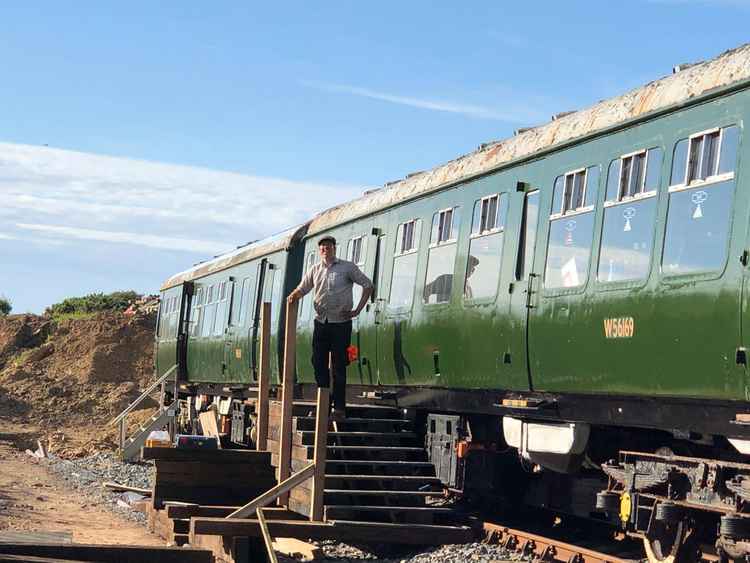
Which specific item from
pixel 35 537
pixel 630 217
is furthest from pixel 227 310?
pixel 630 217

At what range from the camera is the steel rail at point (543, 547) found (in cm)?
1087

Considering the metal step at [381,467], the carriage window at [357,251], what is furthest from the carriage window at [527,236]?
the carriage window at [357,251]

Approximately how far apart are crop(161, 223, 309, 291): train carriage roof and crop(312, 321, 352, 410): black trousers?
601cm

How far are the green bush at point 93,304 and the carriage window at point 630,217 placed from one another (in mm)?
58143

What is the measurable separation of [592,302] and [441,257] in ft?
11.5

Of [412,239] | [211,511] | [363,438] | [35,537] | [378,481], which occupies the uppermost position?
[412,239]

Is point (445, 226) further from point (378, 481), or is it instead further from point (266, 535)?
point (266, 535)

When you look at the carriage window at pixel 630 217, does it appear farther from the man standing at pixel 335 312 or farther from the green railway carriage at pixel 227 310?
the green railway carriage at pixel 227 310

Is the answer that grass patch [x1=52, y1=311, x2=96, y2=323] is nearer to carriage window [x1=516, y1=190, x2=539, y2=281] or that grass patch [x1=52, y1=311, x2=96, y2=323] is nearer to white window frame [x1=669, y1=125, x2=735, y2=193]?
carriage window [x1=516, y1=190, x2=539, y2=281]

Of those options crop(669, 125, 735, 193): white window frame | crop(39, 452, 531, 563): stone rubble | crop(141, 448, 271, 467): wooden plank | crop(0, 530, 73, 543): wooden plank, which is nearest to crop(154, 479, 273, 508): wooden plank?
crop(141, 448, 271, 467): wooden plank

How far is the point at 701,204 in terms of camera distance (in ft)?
29.4

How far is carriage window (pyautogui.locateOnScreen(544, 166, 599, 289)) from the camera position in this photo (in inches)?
414

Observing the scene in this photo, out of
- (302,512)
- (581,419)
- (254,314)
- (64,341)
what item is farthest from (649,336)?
(64,341)

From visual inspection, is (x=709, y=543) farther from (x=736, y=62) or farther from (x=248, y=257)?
(x=248, y=257)
